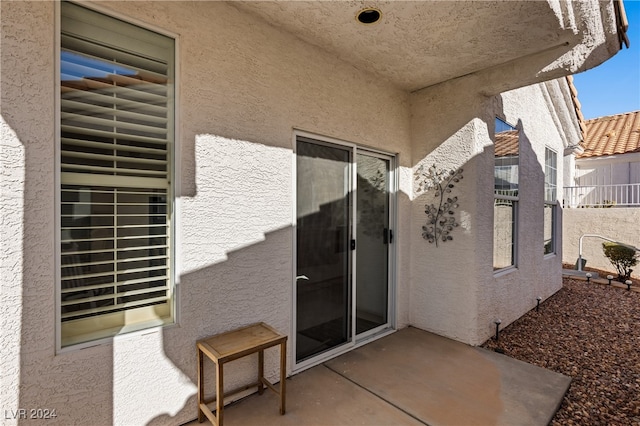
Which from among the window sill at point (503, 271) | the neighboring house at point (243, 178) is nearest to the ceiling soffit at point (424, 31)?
the neighboring house at point (243, 178)

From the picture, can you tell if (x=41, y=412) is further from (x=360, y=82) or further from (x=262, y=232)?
(x=360, y=82)

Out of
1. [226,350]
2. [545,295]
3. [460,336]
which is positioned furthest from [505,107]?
[226,350]

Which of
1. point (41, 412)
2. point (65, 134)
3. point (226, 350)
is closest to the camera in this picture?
point (41, 412)

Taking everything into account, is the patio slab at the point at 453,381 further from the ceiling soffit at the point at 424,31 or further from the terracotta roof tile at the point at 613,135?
the terracotta roof tile at the point at 613,135

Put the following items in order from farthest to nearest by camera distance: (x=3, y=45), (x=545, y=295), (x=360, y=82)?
(x=545, y=295), (x=360, y=82), (x=3, y=45)

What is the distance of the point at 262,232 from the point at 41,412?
92.8 inches

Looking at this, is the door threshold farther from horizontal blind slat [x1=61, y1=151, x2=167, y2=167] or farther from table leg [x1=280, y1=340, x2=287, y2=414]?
horizontal blind slat [x1=61, y1=151, x2=167, y2=167]

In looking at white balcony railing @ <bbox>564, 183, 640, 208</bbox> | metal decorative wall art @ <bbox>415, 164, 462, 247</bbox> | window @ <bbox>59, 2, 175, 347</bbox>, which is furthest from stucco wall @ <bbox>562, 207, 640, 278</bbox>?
window @ <bbox>59, 2, 175, 347</bbox>

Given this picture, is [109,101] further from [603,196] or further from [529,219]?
[603,196]

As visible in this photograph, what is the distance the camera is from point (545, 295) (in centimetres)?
760

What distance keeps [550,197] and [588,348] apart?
4439mm

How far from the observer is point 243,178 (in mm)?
3477

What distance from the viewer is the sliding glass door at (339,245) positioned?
4.21 m

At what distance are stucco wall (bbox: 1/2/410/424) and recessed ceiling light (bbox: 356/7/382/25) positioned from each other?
84cm
